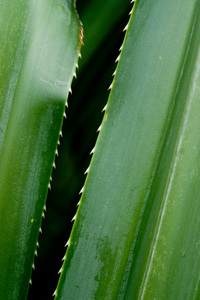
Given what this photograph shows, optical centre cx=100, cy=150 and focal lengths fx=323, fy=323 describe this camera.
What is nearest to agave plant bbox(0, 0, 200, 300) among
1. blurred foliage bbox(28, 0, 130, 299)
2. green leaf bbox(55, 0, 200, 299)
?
green leaf bbox(55, 0, 200, 299)

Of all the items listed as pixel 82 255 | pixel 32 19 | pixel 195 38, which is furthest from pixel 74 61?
pixel 82 255

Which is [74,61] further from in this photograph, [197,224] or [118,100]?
[197,224]

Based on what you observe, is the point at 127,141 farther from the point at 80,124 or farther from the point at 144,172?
the point at 80,124

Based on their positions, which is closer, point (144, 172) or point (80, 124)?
point (144, 172)

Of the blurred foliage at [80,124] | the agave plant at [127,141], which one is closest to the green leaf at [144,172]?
the agave plant at [127,141]

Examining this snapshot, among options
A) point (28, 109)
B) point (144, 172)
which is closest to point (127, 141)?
point (144, 172)
